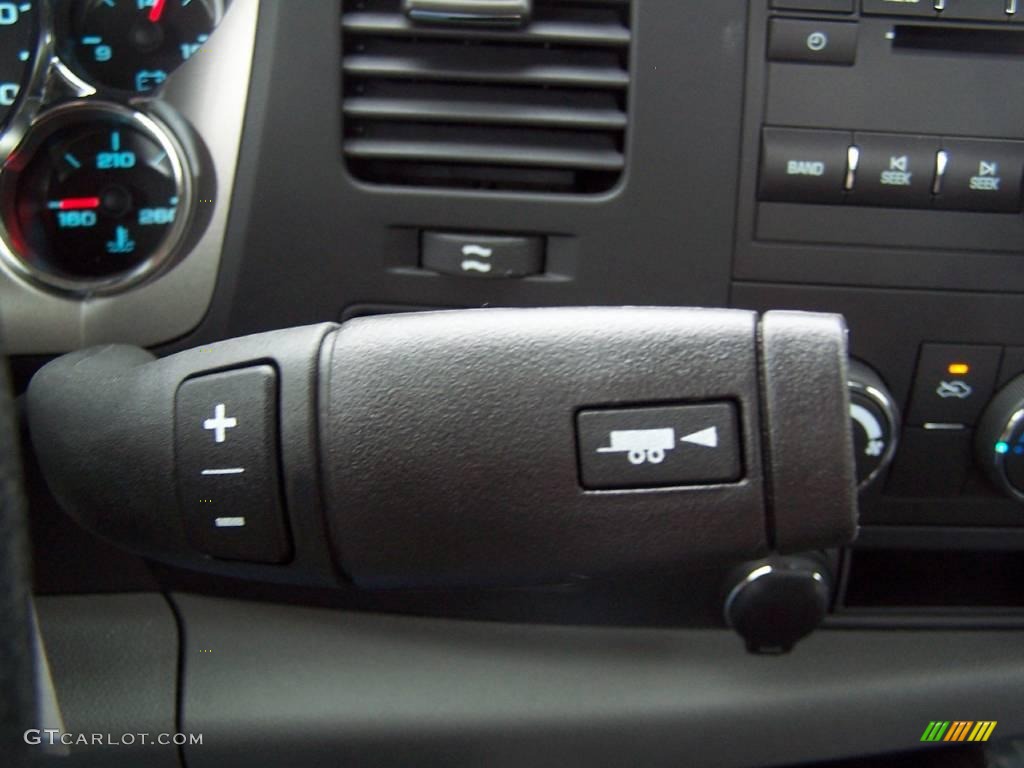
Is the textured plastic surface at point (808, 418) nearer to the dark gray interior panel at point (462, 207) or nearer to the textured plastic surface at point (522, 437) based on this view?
the textured plastic surface at point (522, 437)

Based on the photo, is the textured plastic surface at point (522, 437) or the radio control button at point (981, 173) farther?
the radio control button at point (981, 173)

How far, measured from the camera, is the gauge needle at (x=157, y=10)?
68 cm

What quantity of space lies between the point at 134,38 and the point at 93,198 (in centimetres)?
11

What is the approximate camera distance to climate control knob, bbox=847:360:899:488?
691 mm

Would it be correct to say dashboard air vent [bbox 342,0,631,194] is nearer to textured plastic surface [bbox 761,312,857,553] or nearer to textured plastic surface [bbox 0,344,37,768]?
textured plastic surface [bbox 761,312,857,553]

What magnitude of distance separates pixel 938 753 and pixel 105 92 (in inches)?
32.5

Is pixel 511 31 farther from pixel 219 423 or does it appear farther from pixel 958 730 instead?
pixel 958 730

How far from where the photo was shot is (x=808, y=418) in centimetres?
45

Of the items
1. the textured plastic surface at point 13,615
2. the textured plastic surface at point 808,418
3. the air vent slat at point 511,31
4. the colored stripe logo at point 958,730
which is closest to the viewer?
the textured plastic surface at point 13,615

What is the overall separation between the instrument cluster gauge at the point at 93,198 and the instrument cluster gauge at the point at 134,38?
3cm

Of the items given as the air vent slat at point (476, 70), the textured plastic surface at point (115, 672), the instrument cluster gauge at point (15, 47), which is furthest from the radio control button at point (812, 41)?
the textured plastic surface at point (115, 672)

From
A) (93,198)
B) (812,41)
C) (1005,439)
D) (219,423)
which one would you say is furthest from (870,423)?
(93,198)

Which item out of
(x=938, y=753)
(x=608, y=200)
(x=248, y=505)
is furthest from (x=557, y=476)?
(x=938, y=753)

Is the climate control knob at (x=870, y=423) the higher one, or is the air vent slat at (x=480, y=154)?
the air vent slat at (x=480, y=154)
